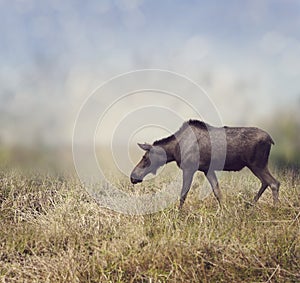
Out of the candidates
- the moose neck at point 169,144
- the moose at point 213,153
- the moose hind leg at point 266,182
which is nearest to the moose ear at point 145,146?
the moose at point 213,153

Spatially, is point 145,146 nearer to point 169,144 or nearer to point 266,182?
point 169,144

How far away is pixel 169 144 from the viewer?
21.0 ft

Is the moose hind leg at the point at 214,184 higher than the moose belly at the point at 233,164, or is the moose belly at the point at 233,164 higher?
the moose belly at the point at 233,164

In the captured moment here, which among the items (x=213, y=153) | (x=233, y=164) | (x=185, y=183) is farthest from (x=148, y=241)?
(x=233, y=164)

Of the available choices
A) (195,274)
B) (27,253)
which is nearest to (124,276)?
(195,274)

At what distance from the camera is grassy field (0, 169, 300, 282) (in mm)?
4031

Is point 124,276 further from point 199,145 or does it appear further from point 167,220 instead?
point 199,145

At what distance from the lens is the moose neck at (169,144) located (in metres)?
6.38

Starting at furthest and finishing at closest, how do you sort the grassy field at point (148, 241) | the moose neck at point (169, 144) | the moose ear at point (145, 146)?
the moose neck at point (169, 144), the moose ear at point (145, 146), the grassy field at point (148, 241)

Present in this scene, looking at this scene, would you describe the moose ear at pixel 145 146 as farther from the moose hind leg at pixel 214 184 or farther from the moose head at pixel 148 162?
the moose hind leg at pixel 214 184

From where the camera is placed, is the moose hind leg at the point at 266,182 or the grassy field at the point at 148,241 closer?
the grassy field at the point at 148,241

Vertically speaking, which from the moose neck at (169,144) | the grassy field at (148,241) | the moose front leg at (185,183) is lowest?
the grassy field at (148,241)

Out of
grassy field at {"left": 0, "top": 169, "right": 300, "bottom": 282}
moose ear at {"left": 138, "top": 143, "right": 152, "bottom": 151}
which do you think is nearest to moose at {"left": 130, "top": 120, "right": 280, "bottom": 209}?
moose ear at {"left": 138, "top": 143, "right": 152, "bottom": 151}

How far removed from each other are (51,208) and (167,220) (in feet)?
5.37
